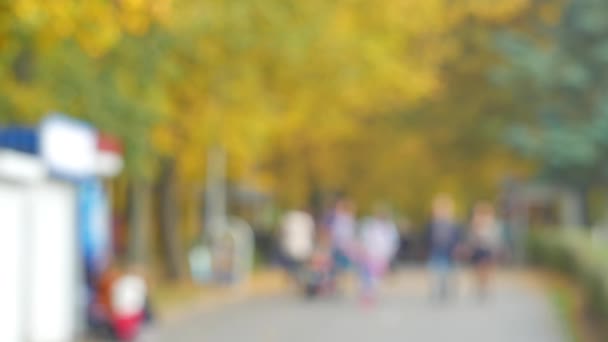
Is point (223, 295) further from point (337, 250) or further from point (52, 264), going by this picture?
point (52, 264)

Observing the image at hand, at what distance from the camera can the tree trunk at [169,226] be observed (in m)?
35.1

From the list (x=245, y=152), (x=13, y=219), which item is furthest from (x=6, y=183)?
(x=245, y=152)

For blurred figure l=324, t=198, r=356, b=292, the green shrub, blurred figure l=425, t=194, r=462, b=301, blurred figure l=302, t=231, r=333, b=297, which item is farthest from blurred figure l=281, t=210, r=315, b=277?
the green shrub

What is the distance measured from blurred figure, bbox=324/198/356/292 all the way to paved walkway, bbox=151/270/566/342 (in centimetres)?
71

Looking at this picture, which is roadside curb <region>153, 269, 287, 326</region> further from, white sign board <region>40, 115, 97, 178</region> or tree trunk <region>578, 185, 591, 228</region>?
tree trunk <region>578, 185, 591, 228</region>

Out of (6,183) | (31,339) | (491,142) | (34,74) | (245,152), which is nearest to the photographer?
(6,183)

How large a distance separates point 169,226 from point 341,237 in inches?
295

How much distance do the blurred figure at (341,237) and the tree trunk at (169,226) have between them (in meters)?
6.74

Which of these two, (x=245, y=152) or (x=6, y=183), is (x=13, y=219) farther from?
(x=245, y=152)

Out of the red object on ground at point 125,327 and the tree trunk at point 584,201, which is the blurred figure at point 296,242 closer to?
the red object on ground at point 125,327

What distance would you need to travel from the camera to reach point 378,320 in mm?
22625

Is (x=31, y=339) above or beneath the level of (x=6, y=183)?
beneath

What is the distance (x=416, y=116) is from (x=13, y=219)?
3498 cm

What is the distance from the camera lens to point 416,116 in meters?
50.2
